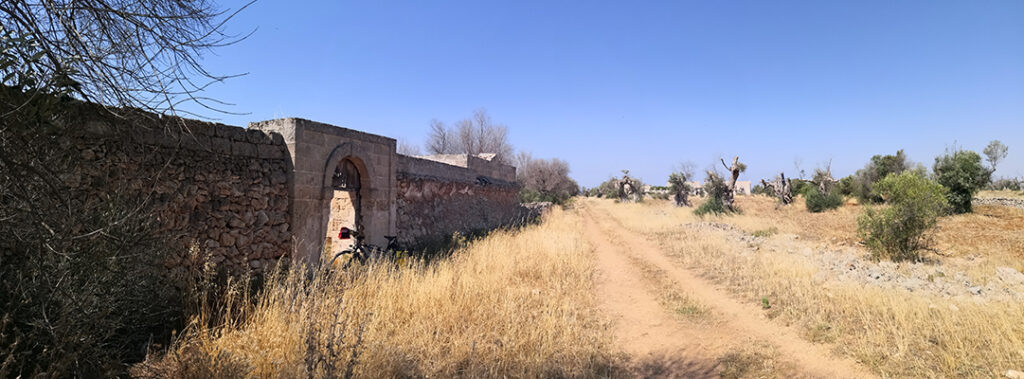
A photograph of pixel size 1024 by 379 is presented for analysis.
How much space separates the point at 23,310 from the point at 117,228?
0.84 meters

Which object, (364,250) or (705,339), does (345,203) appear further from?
(705,339)

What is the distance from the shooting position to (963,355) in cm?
398

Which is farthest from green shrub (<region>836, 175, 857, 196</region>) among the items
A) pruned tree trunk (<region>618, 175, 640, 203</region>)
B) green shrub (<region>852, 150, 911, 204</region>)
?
pruned tree trunk (<region>618, 175, 640, 203</region>)

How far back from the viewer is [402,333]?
442cm

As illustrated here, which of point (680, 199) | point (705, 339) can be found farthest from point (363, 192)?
point (680, 199)

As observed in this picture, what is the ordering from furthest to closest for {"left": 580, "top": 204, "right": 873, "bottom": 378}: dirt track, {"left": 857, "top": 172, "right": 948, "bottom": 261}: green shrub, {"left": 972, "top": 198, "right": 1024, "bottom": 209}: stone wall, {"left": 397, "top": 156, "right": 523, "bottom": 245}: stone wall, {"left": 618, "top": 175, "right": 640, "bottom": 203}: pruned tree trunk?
1. {"left": 618, "top": 175, "right": 640, "bottom": 203}: pruned tree trunk
2. {"left": 972, "top": 198, "right": 1024, "bottom": 209}: stone wall
3. {"left": 397, "top": 156, "right": 523, "bottom": 245}: stone wall
4. {"left": 857, "top": 172, "right": 948, "bottom": 261}: green shrub
5. {"left": 580, "top": 204, "right": 873, "bottom": 378}: dirt track

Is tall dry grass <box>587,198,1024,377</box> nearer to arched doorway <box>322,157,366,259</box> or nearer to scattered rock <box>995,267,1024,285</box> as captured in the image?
scattered rock <box>995,267,1024,285</box>

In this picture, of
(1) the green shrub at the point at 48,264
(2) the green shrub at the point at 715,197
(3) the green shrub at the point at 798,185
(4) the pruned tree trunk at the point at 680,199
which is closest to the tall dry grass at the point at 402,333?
(1) the green shrub at the point at 48,264

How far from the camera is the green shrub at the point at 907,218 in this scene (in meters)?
9.37

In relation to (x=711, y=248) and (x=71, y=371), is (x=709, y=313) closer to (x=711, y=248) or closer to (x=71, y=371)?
(x=711, y=248)

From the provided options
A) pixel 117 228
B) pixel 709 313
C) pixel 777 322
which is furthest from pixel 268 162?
pixel 777 322

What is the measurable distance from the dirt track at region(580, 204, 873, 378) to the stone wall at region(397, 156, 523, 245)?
4950mm

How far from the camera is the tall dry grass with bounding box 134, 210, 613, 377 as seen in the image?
3258 mm

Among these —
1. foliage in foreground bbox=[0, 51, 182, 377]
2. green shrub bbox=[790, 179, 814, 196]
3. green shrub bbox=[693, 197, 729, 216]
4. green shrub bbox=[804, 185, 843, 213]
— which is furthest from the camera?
green shrub bbox=[790, 179, 814, 196]
